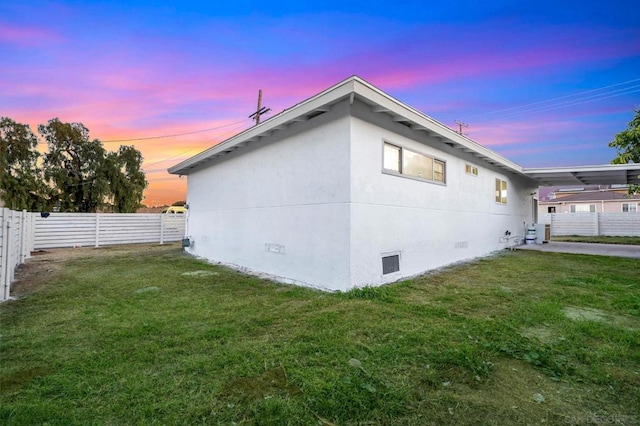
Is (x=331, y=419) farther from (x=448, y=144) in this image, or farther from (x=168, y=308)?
(x=448, y=144)

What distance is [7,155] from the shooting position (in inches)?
594

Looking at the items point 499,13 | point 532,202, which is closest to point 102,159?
point 499,13

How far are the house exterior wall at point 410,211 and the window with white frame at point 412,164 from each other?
13cm

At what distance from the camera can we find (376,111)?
17.1 ft

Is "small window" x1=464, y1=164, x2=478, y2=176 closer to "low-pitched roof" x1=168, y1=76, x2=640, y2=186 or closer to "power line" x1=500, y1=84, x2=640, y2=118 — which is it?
"low-pitched roof" x1=168, y1=76, x2=640, y2=186

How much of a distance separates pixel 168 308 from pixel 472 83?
458 inches

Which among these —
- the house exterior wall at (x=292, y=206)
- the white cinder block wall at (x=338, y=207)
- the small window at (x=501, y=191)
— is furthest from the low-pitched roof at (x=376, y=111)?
the small window at (x=501, y=191)

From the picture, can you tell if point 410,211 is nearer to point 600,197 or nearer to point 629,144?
point 629,144

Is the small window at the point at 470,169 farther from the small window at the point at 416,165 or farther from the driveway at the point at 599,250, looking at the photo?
the driveway at the point at 599,250

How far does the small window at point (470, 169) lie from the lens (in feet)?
27.7

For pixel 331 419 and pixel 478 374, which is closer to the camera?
pixel 331 419

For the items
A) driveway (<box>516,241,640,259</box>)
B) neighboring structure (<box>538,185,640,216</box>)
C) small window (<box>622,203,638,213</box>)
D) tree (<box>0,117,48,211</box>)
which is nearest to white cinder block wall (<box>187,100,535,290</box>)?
driveway (<box>516,241,640,259</box>)

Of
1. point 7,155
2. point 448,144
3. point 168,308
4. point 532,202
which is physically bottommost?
point 168,308

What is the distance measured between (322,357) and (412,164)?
493 cm
